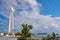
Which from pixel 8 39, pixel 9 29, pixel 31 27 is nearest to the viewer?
pixel 8 39

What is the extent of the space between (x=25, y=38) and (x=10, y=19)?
253 inches

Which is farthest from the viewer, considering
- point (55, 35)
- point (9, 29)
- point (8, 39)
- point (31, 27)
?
point (55, 35)

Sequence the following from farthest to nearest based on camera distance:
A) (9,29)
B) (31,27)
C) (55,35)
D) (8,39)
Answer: (55,35), (31,27), (9,29), (8,39)

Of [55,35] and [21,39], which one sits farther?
[55,35]

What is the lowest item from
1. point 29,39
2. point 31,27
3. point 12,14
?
point 29,39

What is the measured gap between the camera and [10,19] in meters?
36.7

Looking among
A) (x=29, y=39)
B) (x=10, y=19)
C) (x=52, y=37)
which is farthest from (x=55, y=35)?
(x=10, y=19)

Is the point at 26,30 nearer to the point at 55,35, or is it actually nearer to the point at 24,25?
the point at 24,25

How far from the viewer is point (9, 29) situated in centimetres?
3609

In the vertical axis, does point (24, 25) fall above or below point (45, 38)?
above

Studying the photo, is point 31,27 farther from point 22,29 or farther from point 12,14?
point 12,14

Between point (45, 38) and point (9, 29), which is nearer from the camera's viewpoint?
point (9, 29)

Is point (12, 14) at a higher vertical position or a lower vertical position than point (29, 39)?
higher

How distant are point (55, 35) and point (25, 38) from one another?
13.3 metres
